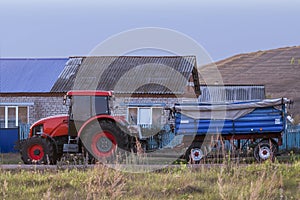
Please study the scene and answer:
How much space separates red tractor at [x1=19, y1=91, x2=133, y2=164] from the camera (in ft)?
53.8

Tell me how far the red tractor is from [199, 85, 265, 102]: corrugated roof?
98.7 feet

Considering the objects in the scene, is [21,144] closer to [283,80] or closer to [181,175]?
[181,175]

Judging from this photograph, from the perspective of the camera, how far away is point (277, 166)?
478 inches


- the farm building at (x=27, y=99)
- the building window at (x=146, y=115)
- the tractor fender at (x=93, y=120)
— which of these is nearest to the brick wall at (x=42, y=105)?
the farm building at (x=27, y=99)

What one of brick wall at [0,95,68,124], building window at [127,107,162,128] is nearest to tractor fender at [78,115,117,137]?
building window at [127,107,162,128]

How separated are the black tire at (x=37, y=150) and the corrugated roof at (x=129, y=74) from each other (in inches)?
549

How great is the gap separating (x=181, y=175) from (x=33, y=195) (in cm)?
279

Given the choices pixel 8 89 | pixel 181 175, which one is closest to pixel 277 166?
pixel 181 175

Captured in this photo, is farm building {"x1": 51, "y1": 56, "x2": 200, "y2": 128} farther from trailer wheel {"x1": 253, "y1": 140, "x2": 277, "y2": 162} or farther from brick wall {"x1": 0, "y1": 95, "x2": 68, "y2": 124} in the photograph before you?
trailer wheel {"x1": 253, "y1": 140, "x2": 277, "y2": 162}

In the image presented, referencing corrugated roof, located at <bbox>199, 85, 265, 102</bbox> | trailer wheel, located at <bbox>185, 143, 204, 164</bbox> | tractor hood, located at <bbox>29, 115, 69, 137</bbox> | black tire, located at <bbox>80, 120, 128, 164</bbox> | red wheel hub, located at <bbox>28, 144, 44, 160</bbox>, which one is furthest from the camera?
corrugated roof, located at <bbox>199, 85, 265, 102</bbox>

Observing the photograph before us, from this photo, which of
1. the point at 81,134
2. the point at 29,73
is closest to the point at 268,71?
the point at 29,73

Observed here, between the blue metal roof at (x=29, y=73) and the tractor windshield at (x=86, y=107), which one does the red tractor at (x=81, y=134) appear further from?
the blue metal roof at (x=29, y=73)

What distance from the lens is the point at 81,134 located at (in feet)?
54.5

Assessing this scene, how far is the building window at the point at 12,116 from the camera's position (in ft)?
106
